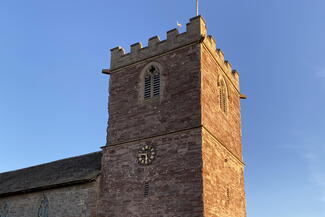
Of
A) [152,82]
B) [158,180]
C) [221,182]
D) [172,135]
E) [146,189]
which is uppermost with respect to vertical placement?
[152,82]

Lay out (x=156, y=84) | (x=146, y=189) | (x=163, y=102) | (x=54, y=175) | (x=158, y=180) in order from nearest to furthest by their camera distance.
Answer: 1. (x=158, y=180)
2. (x=146, y=189)
3. (x=163, y=102)
4. (x=156, y=84)
5. (x=54, y=175)

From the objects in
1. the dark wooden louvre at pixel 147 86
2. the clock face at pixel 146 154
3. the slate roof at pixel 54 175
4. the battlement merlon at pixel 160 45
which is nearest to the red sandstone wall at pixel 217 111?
the battlement merlon at pixel 160 45

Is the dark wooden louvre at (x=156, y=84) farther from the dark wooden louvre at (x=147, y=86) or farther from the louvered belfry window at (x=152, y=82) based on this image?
the dark wooden louvre at (x=147, y=86)

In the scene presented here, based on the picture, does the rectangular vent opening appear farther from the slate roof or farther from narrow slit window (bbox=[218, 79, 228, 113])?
narrow slit window (bbox=[218, 79, 228, 113])

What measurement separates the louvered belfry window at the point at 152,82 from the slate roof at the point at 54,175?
17.0ft

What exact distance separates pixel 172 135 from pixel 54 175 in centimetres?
918

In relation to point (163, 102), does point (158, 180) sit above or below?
below

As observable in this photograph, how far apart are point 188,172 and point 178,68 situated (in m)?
5.90

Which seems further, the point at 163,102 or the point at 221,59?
the point at 221,59

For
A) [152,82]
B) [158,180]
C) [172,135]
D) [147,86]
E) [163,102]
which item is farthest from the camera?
[147,86]

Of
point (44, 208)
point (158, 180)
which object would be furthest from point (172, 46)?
point (44, 208)

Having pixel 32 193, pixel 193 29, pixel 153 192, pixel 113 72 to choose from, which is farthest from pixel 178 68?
pixel 32 193

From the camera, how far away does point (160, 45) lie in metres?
22.2

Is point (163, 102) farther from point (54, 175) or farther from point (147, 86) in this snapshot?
point (54, 175)
